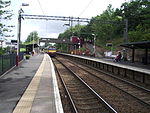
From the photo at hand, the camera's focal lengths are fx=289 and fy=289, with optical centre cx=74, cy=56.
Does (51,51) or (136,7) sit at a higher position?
(136,7)

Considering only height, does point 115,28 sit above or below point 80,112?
above

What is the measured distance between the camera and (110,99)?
42.8 feet

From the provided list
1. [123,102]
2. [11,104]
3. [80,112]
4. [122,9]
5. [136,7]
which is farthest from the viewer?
[122,9]

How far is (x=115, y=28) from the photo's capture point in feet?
277

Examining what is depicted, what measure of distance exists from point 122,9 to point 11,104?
68802 millimetres

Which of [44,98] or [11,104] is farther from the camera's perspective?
[44,98]

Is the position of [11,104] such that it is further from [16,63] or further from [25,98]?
[16,63]

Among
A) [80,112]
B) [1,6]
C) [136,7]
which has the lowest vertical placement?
[80,112]

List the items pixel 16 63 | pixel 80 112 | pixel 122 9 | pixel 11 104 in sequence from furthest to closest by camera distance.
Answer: pixel 122 9, pixel 16 63, pixel 80 112, pixel 11 104

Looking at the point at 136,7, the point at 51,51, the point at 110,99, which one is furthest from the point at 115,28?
the point at 110,99

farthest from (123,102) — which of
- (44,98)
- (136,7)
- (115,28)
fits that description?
(115,28)

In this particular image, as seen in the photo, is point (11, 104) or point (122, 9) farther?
point (122, 9)

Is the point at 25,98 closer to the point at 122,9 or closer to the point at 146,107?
the point at 146,107

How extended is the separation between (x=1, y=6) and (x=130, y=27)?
6157 cm
